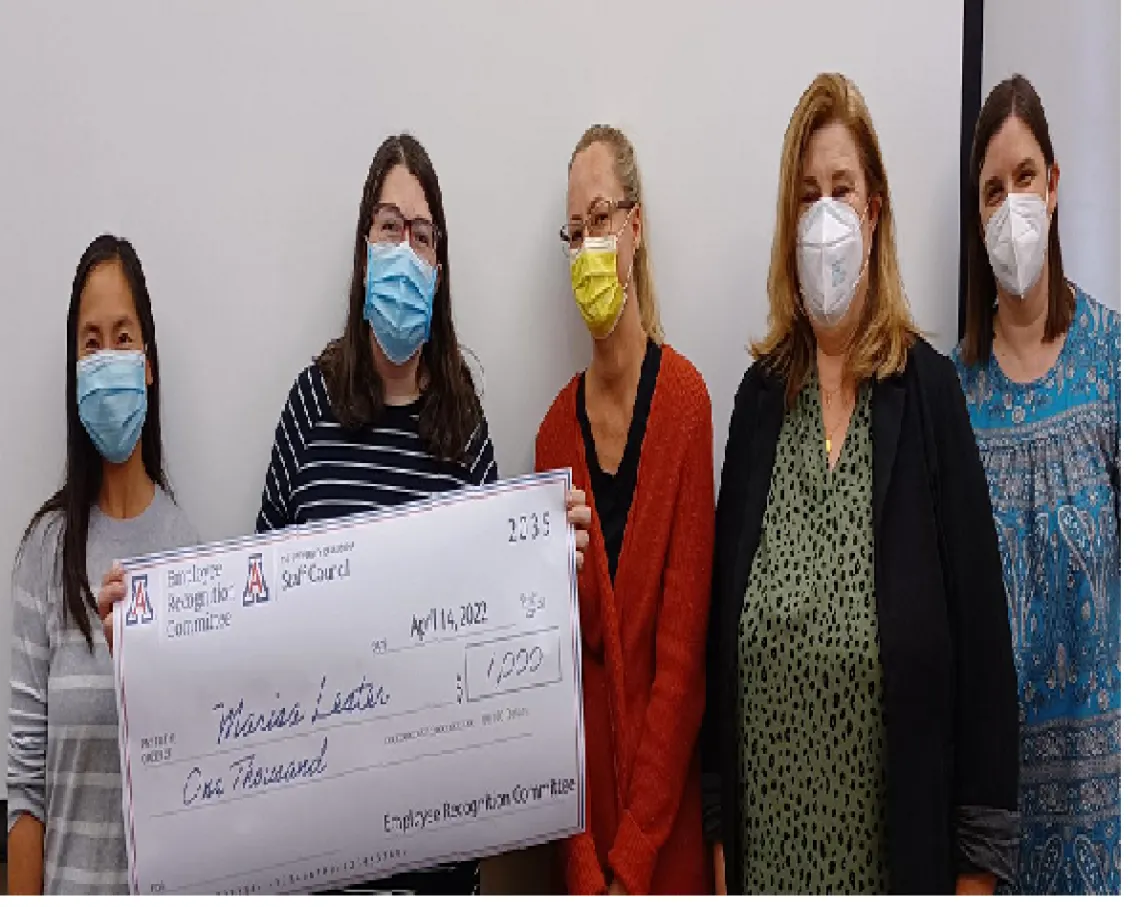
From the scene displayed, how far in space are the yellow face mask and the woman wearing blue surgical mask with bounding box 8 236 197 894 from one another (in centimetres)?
77

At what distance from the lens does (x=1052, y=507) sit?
1.77 m

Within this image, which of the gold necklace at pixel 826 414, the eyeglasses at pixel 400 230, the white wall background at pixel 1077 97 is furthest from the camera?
the white wall background at pixel 1077 97

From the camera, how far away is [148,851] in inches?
59.7

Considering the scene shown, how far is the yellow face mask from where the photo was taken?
180 centimetres

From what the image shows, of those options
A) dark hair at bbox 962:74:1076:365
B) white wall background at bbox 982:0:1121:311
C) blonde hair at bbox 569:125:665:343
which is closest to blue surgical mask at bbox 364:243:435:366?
blonde hair at bbox 569:125:665:343

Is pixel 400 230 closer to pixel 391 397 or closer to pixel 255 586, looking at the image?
pixel 391 397

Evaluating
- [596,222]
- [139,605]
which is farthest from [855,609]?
[139,605]

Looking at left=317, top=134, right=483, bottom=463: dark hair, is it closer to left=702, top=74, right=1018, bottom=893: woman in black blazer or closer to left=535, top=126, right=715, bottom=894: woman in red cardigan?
left=535, top=126, right=715, bottom=894: woman in red cardigan

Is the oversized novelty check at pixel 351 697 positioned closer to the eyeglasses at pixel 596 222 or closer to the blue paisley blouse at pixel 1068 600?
the eyeglasses at pixel 596 222

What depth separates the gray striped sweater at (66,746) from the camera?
1.74 m

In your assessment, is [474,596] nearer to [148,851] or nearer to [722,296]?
[148,851]

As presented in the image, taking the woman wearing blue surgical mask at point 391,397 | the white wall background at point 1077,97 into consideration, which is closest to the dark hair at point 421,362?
the woman wearing blue surgical mask at point 391,397

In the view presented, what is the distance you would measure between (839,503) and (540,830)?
0.69m
